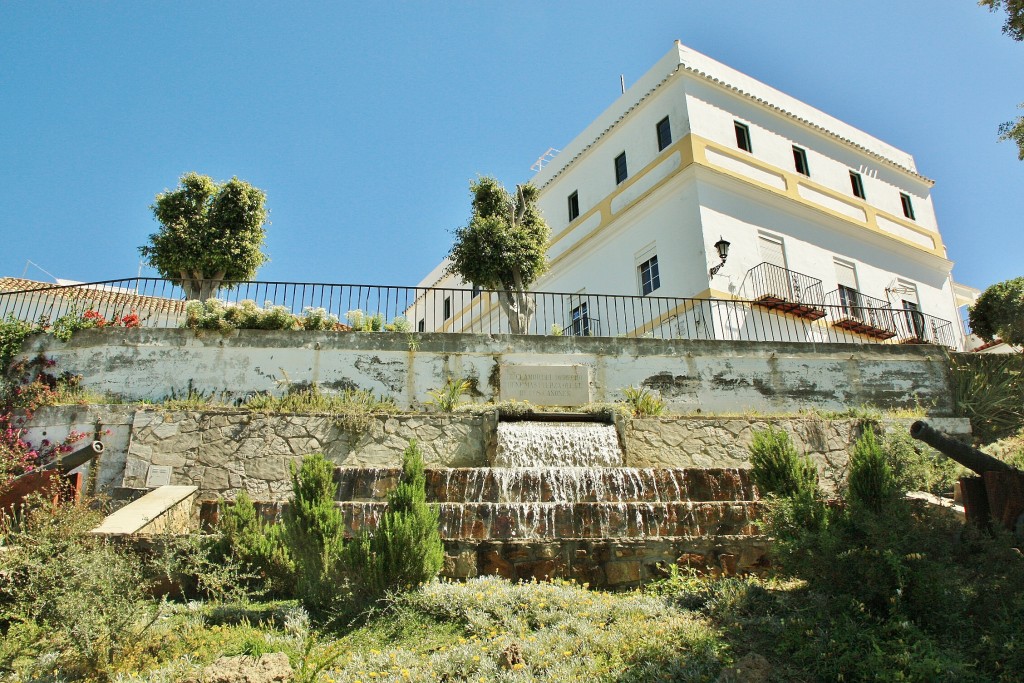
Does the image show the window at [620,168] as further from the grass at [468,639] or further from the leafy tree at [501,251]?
the grass at [468,639]

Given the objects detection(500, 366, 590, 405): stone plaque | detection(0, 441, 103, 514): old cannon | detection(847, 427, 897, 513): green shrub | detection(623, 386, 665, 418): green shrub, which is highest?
detection(500, 366, 590, 405): stone plaque

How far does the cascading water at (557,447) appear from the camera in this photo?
11.5 m

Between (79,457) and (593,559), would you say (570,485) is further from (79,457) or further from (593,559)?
(79,457)

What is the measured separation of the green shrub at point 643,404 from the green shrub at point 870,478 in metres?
5.76

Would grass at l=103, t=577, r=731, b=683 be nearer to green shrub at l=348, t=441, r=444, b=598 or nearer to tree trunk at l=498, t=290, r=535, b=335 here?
green shrub at l=348, t=441, r=444, b=598

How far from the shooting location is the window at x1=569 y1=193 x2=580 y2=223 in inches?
942

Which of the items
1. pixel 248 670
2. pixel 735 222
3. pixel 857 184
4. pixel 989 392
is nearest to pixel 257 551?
pixel 248 670

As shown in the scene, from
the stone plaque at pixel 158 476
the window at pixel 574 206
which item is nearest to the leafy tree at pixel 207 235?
the stone plaque at pixel 158 476

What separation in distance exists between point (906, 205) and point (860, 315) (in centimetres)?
697

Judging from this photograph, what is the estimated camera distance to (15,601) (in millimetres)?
6258

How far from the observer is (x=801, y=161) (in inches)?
885

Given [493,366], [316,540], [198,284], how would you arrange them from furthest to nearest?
[198,284] → [493,366] → [316,540]

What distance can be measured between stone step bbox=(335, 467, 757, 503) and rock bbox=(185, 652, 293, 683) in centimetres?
412

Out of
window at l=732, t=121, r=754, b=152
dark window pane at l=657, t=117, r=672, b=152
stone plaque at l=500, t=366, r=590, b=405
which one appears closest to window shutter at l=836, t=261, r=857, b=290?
window at l=732, t=121, r=754, b=152
